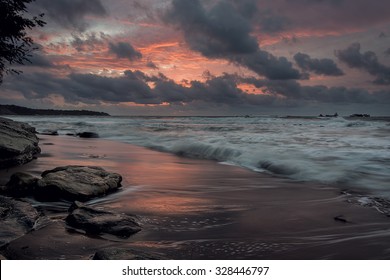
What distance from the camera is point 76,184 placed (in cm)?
527

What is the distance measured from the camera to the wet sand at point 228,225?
3271mm

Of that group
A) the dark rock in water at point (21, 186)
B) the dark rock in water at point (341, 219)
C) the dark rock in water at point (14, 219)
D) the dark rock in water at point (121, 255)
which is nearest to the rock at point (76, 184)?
the dark rock in water at point (21, 186)

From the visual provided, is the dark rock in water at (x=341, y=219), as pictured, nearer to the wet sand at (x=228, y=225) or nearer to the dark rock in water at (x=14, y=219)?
the wet sand at (x=228, y=225)

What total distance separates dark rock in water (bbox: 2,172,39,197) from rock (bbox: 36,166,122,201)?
18 cm

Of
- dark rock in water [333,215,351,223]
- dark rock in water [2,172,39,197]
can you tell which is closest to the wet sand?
dark rock in water [333,215,351,223]

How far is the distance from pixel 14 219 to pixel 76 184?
1.52 metres

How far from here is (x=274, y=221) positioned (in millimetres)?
4301

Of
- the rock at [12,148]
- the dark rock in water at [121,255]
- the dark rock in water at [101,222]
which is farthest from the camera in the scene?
the rock at [12,148]

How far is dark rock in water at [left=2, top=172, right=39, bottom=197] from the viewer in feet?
16.8

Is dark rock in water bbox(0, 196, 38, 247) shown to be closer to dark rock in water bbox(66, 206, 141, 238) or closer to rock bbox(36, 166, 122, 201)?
dark rock in water bbox(66, 206, 141, 238)

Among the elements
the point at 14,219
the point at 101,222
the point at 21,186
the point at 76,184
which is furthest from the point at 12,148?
the point at 101,222

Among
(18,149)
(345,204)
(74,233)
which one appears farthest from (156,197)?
(18,149)

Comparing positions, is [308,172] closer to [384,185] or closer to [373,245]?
[384,185]

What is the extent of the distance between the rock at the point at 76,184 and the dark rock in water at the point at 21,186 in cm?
18
